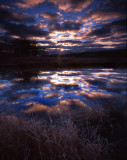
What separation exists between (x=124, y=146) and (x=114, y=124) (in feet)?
2.37

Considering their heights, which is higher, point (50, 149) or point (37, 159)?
point (50, 149)

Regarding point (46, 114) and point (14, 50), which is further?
point (14, 50)

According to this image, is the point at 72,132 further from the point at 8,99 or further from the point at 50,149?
the point at 8,99

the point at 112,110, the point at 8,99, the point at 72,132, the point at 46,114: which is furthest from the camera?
the point at 8,99

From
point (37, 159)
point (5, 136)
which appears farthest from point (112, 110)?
point (5, 136)

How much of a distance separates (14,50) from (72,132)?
4252cm

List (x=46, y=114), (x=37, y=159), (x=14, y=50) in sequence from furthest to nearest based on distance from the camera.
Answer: (x=14, y=50), (x=46, y=114), (x=37, y=159)

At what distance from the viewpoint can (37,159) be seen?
167 centimetres

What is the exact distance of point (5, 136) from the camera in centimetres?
183

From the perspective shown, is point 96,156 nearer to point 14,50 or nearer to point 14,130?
point 14,130

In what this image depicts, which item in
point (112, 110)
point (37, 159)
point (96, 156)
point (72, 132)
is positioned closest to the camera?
point (96, 156)

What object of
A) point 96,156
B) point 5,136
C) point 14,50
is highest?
point 14,50

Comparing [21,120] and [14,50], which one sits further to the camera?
[14,50]

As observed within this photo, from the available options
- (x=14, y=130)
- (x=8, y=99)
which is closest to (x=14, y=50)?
(x=8, y=99)
